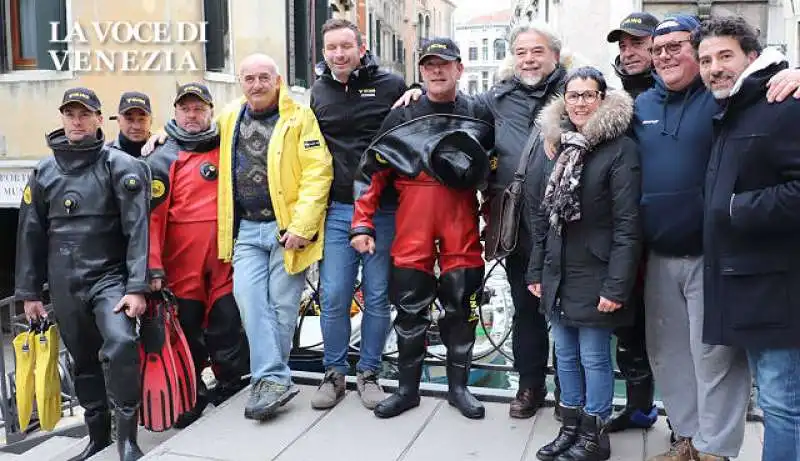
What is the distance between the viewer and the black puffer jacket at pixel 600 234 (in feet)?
11.4

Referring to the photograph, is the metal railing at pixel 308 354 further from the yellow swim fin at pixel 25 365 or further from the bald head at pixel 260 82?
the bald head at pixel 260 82

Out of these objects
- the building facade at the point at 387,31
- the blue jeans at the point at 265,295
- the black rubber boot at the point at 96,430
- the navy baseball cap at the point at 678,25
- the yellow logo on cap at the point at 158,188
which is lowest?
the black rubber boot at the point at 96,430

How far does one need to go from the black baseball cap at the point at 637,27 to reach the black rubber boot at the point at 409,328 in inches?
67.1

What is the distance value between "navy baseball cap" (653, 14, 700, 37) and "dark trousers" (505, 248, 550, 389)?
1.39 m

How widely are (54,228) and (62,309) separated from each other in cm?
47

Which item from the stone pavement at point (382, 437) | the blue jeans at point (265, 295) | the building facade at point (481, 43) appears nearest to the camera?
the stone pavement at point (382, 437)

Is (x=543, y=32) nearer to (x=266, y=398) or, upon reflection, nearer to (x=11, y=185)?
(x=266, y=398)

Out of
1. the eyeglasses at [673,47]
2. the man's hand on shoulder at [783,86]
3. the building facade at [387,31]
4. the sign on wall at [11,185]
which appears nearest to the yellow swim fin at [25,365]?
the eyeglasses at [673,47]

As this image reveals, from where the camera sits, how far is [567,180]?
3.52 m

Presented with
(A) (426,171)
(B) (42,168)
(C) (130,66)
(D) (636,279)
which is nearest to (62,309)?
(B) (42,168)

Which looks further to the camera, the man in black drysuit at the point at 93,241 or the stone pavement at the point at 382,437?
the man in black drysuit at the point at 93,241

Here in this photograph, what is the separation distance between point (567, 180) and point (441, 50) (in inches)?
44.9

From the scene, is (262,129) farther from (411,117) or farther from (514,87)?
A: (514,87)

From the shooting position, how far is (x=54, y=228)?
439cm
